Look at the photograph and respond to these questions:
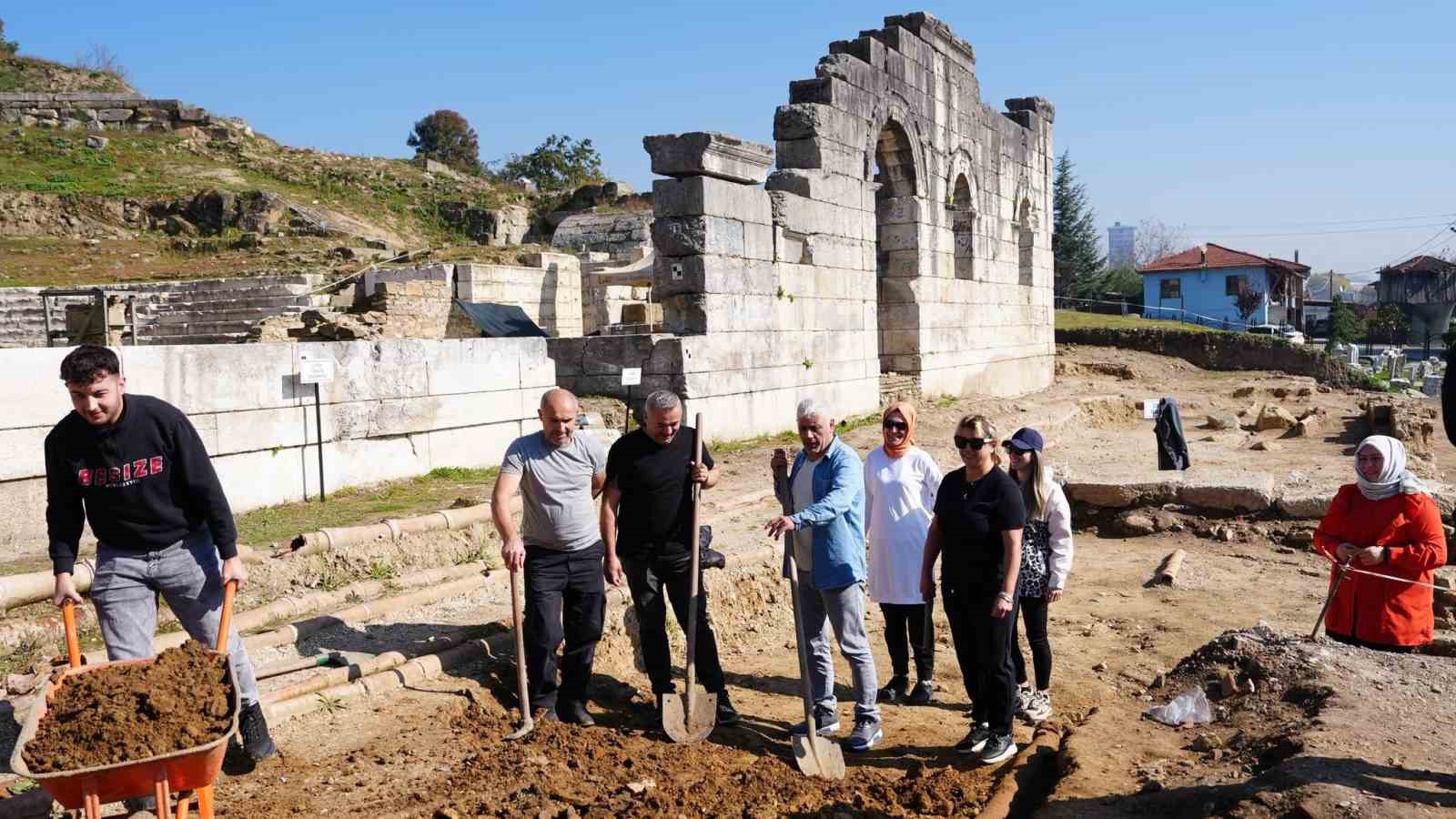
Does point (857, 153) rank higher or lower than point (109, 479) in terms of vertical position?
higher

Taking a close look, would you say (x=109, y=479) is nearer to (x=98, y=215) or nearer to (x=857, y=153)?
(x=857, y=153)

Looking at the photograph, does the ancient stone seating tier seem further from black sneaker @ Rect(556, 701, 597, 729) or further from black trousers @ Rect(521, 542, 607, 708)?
black sneaker @ Rect(556, 701, 597, 729)

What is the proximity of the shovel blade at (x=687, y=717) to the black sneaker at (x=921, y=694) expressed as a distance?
130cm

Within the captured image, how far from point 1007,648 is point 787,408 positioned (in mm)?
10084

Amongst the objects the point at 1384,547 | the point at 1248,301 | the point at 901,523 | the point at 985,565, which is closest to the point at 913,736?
the point at 901,523

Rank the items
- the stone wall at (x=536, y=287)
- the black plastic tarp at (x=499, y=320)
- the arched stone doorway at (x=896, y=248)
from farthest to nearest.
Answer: the stone wall at (x=536, y=287) < the arched stone doorway at (x=896, y=248) < the black plastic tarp at (x=499, y=320)

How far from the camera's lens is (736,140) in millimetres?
13867

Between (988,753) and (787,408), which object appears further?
(787,408)

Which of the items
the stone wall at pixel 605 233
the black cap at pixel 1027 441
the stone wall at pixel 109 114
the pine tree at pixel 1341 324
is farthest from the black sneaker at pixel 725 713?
the pine tree at pixel 1341 324

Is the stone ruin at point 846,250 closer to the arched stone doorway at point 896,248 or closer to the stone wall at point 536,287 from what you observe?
the arched stone doorway at point 896,248

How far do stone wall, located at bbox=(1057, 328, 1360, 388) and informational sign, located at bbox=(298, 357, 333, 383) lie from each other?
26.2 m

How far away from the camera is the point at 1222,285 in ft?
183

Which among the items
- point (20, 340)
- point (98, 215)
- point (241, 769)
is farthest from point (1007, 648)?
point (98, 215)

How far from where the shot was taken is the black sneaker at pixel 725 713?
6.14 m
